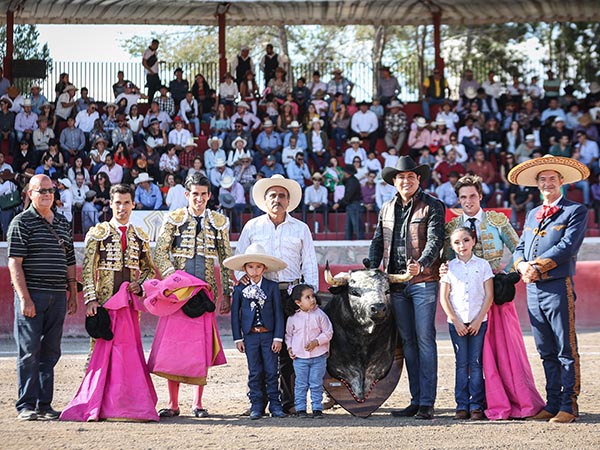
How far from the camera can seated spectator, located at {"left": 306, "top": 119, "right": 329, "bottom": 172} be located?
18672 mm

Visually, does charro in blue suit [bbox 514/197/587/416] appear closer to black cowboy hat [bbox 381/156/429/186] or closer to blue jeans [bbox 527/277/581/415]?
blue jeans [bbox 527/277/581/415]

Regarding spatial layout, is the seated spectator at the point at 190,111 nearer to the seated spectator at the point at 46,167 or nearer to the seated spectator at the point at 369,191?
the seated spectator at the point at 46,167

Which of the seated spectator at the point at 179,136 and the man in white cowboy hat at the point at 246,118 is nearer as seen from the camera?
the seated spectator at the point at 179,136

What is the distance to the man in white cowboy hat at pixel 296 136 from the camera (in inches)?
743

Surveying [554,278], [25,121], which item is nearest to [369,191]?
[25,121]

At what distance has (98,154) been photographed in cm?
1800

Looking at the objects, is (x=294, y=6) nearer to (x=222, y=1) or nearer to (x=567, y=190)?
(x=222, y=1)

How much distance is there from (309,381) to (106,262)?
1740mm

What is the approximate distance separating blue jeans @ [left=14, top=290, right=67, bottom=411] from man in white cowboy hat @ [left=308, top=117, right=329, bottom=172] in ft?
37.3

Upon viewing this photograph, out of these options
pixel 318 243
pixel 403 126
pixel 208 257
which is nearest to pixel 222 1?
pixel 403 126

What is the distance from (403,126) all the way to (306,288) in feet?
41.9

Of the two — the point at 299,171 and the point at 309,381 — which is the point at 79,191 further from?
the point at 309,381

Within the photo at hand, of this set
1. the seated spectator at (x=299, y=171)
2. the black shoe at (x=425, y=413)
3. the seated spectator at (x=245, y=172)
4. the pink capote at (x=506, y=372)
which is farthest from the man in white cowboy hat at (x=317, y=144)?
the black shoe at (x=425, y=413)

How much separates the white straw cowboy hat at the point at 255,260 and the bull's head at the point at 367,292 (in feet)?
1.27
